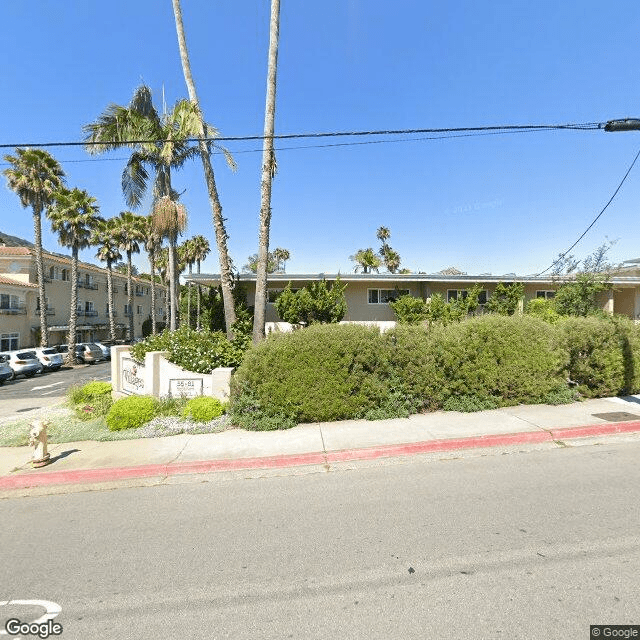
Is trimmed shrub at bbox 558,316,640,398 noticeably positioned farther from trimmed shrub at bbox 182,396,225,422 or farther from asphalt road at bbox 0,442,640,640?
trimmed shrub at bbox 182,396,225,422

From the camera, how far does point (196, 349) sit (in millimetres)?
9289

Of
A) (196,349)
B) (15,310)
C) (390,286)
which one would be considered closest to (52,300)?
(15,310)

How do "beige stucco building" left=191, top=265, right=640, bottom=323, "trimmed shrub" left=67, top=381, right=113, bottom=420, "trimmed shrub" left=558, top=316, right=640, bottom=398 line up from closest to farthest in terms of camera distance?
"trimmed shrub" left=558, top=316, right=640, bottom=398
"trimmed shrub" left=67, top=381, right=113, bottom=420
"beige stucco building" left=191, top=265, right=640, bottom=323

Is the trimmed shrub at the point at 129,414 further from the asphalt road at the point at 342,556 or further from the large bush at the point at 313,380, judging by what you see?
the asphalt road at the point at 342,556

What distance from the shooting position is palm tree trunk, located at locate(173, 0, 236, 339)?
10.4 metres

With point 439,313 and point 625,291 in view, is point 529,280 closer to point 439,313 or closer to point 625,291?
point 439,313

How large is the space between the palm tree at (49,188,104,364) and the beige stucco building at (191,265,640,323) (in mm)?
16393

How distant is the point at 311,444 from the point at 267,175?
24.9ft

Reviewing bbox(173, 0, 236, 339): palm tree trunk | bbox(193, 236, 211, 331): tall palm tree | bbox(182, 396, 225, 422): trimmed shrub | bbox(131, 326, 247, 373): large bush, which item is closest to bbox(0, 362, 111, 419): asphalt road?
bbox(131, 326, 247, 373): large bush

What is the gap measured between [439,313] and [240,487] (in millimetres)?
13235

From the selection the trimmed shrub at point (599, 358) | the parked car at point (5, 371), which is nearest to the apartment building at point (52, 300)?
the parked car at point (5, 371)

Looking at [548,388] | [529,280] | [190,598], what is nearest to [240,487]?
[190,598]

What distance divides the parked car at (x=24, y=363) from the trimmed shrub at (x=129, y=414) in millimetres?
20104

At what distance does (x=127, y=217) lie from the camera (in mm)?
32812
